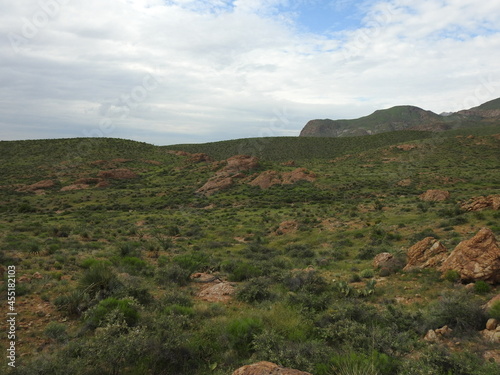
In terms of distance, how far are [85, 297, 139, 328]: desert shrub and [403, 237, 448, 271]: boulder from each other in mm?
10158

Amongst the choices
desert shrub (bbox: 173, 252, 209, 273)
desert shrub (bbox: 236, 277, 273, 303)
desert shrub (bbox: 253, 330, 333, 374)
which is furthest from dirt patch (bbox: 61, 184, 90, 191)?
desert shrub (bbox: 253, 330, 333, 374)

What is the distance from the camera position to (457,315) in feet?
23.0

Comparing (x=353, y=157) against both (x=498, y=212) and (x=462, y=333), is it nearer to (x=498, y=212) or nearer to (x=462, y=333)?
(x=498, y=212)

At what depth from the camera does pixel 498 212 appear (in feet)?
59.7

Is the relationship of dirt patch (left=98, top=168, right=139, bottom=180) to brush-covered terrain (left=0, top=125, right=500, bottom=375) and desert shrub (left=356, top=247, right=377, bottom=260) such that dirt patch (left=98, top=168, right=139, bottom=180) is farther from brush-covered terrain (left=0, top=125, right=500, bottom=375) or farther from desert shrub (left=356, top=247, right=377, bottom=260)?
desert shrub (left=356, top=247, right=377, bottom=260)

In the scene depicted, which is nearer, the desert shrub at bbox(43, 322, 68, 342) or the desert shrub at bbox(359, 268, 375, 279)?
the desert shrub at bbox(43, 322, 68, 342)

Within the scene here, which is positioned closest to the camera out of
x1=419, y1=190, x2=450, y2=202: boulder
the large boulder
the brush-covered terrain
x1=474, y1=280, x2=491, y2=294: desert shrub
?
the brush-covered terrain

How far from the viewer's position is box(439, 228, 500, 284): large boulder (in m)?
8.99

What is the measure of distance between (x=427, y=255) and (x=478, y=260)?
91.6 inches

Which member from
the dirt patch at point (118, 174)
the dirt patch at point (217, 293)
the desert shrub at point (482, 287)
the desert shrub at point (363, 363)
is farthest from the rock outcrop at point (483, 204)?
the dirt patch at point (118, 174)

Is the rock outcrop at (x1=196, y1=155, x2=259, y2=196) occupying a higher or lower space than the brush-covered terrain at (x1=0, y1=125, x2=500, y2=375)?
higher

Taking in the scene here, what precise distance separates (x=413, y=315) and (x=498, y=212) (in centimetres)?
1560

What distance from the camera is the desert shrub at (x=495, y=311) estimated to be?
668 centimetres

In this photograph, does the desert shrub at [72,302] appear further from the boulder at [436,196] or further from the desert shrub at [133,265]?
the boulder at [436,196]
